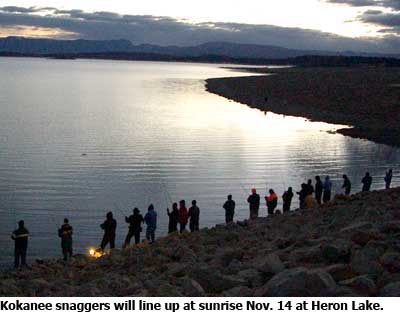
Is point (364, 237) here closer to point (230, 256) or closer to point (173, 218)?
point (230, 256)

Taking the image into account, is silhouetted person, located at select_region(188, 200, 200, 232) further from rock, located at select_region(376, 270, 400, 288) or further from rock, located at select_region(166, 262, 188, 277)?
rock, located at select_region(376, 270, 400, 288)

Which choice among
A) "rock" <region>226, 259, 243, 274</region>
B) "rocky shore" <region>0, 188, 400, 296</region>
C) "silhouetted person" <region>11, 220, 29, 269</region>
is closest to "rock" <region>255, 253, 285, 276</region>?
"rocky shore" <region>0, 188, 400, 296</region>

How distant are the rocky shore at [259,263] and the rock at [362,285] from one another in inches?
0.5

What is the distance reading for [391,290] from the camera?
7.08 meters

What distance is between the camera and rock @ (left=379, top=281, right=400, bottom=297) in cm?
700

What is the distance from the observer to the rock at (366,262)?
808cm

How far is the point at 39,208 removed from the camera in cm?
1953

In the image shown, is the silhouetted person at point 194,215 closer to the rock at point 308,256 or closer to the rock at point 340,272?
the rock at point 308,256

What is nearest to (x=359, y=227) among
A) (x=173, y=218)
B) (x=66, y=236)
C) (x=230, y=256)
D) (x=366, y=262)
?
(x=230, y=256)

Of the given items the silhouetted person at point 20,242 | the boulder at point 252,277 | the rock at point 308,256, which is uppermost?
the rock at point 308,256

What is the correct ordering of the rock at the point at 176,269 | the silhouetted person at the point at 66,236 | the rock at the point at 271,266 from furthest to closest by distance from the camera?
the silhouetted person at the point at 66,236, the rock at the point at 176,269, the rock at the point at 271,266

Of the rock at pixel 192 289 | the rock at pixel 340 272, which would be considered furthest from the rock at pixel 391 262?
the rock at pixel 192 289
